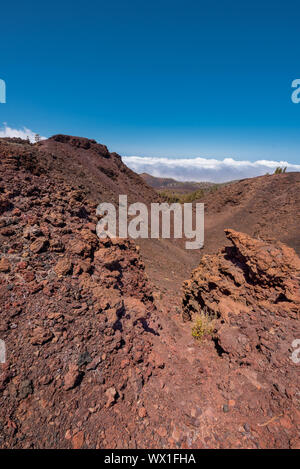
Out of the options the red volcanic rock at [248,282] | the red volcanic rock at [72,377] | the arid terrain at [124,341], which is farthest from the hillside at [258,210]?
the red volcanic rock at [72,377]

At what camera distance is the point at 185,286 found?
585cm

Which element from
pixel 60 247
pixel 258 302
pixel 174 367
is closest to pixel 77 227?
pixel 60 247

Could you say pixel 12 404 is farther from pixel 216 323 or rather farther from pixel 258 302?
pixel 258 302

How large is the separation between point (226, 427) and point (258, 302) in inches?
88.9

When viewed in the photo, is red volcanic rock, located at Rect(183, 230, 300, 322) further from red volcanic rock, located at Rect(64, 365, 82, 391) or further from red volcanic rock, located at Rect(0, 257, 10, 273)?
red volcanic rock, located at Rect(0, 257, 10, 273)

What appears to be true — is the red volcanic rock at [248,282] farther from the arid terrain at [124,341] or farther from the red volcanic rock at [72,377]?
the red volcanic rock at [72,377]

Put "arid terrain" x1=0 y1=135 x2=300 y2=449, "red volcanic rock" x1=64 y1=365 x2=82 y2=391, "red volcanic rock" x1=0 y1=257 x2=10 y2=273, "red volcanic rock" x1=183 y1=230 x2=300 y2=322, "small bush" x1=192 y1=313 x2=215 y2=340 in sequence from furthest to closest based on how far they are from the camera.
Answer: "small bush" x1=192 y1=313 x2=215 y2=340, "red volcanic rock" x1=183 y1=230 x2=300 y2=322, "red volcanic rock" x1=0 y1=257 x2=10 y2=273, "red volcanic rock" x1=64 y1=365 x2=82 y2=391, "arid terrain" x1=0 y1=135 x2=300 y2=449

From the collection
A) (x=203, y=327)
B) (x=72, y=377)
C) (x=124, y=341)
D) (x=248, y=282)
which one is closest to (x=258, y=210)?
(x=248, y=282)

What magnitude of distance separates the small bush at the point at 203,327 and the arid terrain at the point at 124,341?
0.24 ft

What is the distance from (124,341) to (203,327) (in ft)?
6.14

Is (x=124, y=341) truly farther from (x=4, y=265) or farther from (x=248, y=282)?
(x=248, y=282)

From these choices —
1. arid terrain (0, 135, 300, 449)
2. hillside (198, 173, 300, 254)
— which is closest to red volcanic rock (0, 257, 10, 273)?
arid terrain (0, 135, 300, 449)

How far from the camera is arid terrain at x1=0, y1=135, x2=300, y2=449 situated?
231 centimetres

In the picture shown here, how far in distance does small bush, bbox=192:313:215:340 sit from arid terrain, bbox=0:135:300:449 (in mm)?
74
